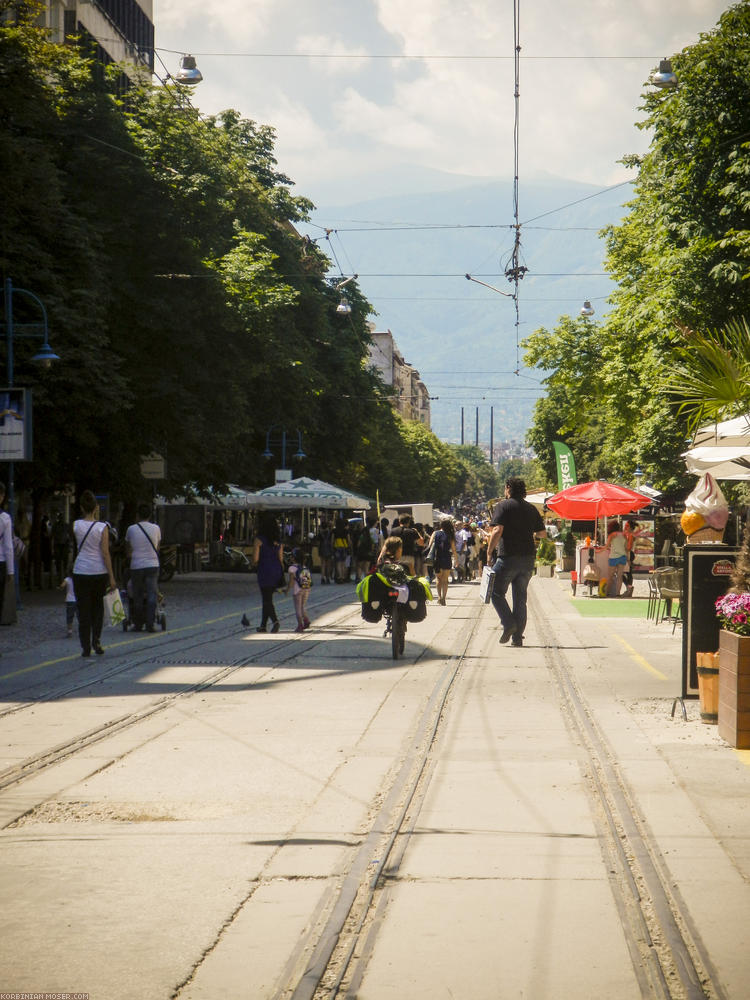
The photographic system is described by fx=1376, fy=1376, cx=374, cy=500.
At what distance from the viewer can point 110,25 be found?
5072cm

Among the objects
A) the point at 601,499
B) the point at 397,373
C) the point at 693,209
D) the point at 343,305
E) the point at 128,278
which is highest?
the point at 397,373

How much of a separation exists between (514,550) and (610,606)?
11713 millimetres

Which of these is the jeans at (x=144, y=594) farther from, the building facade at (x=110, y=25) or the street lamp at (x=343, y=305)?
the street lamp at (x=343, y=305)

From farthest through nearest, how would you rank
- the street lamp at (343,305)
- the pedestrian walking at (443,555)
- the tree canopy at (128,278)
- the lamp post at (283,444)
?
the street lamp at (343,305) < the lamp post at (283,444) < the pedestrian walking at (443,555) < the tree canopy at (128,278)

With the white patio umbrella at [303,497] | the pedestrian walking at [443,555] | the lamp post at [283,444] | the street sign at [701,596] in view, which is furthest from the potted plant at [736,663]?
the lamp post at [283,444]

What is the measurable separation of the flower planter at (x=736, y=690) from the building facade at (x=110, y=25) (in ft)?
104

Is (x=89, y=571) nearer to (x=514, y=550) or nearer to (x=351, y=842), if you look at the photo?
(x=514, y=550)

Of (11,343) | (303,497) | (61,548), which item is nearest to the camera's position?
(11,343)

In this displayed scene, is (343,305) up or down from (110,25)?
down

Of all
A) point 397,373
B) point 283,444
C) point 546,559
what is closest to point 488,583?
point 546,559

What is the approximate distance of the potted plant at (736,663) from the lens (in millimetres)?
8711

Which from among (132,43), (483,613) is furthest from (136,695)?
(132,43)

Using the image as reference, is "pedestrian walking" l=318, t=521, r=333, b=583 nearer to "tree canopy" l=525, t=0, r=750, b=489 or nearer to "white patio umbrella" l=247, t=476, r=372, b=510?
"white patio umbrella" l=247, t=476, r=372, b=510

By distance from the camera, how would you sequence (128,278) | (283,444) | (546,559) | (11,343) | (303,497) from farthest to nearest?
(283,444), (546,559), (303,497), (128,278), (11,343)
